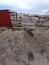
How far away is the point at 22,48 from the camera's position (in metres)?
20.4

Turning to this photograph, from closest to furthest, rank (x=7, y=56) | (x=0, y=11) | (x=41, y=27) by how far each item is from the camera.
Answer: (x=7, y=56)
(x=0, y=11)
(x=41, y=27)

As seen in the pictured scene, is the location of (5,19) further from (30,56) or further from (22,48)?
(30,56)

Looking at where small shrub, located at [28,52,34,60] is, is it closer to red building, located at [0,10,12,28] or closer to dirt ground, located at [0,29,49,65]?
dirt ground, located at [0,29,49,65]

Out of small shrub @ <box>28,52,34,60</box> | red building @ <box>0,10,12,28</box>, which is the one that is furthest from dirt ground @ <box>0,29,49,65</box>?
red building @ <box>0,10,12,28</box>

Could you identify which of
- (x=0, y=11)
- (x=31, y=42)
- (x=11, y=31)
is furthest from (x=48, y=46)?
(x=0, y=11)

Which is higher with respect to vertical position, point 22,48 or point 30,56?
point 22,48

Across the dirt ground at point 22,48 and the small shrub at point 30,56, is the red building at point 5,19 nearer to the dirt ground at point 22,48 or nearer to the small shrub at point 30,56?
the dirt ground at point 22,48

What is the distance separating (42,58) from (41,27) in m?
4.79

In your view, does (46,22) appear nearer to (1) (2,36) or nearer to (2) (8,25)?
(2) (8,25)

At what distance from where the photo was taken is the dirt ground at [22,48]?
19516 millimetres

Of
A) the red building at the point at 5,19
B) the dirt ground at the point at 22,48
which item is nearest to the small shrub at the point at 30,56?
the dirt ground at the point at 22,48

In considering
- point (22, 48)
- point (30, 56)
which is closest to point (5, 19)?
point (22, 48)

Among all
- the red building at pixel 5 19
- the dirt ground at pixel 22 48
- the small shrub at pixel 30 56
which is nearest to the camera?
the dirt ground at pixel 22 48

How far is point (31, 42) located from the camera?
837 inches
